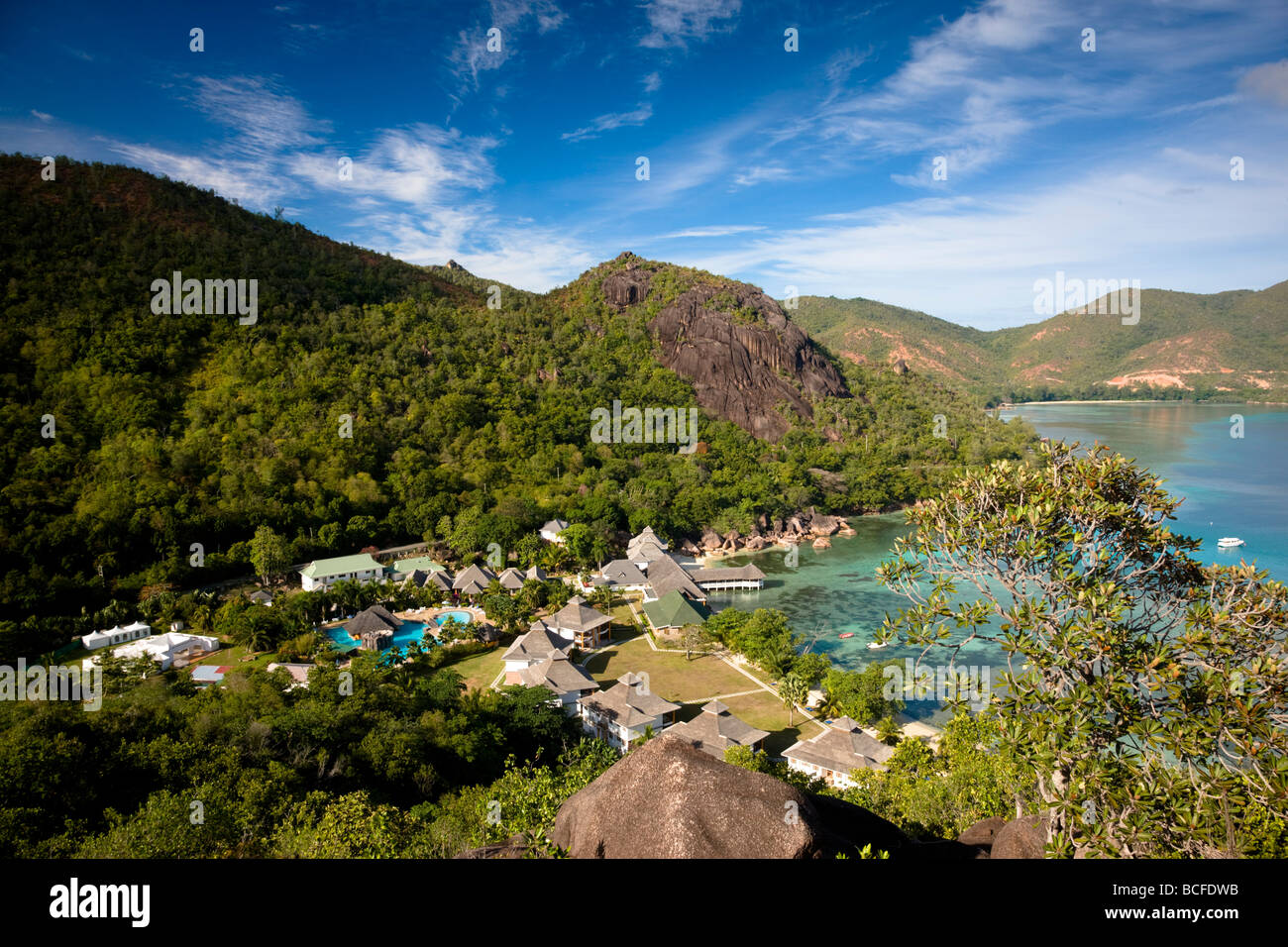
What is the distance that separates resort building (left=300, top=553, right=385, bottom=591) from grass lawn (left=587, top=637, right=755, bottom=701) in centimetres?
1184

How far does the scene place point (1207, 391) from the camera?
103 m

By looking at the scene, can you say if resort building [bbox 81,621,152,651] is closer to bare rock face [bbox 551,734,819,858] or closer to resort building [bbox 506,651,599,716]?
resort building [bbox 506,651,599,716]

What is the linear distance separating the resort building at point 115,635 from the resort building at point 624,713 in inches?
616

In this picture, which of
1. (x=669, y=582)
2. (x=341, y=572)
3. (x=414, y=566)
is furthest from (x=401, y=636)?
(x=669, y=582)

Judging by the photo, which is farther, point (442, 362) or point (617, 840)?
point (442, 362)

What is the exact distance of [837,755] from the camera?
1590 centimetres

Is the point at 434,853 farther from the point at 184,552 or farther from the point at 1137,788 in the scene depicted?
the point at 184,552

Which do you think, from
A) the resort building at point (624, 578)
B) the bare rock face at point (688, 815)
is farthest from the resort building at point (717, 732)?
the resort building at point (624, 578)

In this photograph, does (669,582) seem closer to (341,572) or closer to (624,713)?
(624,713)

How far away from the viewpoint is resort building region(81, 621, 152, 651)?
21.3 metres

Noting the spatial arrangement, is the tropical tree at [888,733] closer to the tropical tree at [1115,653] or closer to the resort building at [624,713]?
the resort building at [624,713]

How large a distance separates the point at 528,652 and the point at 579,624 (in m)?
2.99
